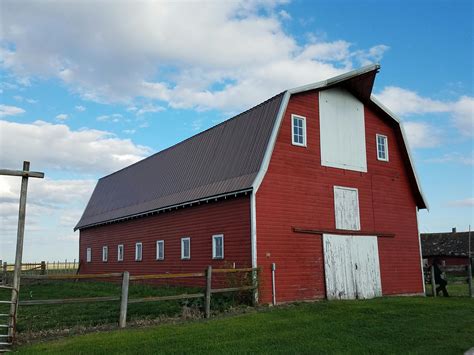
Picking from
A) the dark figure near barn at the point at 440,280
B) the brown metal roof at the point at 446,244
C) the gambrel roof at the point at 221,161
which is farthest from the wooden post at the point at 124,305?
the brown metal roof at the point at 446,244

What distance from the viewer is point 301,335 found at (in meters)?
10.8

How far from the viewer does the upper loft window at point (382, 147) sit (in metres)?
21.0

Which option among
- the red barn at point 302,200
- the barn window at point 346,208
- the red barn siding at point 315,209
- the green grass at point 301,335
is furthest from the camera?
the barn window at point 346,208

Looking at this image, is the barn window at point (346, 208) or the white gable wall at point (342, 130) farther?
the white gable wall at point (342, 130)

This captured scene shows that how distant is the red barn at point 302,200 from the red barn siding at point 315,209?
0.14 ft

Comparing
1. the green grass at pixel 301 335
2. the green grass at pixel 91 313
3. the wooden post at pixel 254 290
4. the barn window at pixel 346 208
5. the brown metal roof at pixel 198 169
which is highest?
the brown metal roof at pixel 198 169

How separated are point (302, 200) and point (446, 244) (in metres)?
34.7

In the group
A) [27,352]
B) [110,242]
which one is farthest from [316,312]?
[110,242]

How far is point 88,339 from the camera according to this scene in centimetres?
1038

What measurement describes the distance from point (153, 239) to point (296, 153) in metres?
8.85

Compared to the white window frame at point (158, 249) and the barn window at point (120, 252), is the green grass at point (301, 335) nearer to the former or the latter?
the white window frame at point (158, 249)

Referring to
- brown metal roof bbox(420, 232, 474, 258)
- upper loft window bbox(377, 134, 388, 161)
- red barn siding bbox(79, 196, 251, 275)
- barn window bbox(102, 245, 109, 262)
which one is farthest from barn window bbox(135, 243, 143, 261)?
brown metal roof bbox(420, 232, 474, 258)

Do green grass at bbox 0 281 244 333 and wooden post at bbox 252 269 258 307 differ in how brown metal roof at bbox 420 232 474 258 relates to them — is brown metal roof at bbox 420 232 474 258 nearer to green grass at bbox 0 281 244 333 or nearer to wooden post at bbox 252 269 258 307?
wooden post at bbox 252 269 258 307

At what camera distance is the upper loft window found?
20969 millimetres
